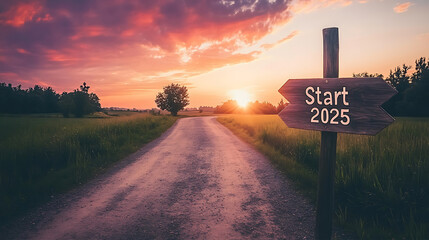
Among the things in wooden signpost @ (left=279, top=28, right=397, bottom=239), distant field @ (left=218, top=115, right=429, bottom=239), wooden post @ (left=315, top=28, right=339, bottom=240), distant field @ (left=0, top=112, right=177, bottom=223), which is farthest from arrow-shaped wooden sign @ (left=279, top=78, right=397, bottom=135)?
distant field @ (left=0, top=112, right=177, bottom=223)

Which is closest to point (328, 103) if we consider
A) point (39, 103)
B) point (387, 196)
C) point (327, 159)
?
point (327, 159)

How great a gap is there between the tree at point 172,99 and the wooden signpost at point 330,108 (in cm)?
6399

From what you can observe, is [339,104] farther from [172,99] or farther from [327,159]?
[172,99]

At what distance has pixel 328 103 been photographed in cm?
268

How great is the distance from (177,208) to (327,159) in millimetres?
3127

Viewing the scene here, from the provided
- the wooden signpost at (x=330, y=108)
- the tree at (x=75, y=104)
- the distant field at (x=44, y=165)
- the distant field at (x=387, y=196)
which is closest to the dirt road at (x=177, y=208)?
the distant field at (x=44, y=165)

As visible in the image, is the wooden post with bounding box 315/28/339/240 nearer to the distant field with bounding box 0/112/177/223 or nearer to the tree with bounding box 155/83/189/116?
the distant field with bounding box 0/112/177/223

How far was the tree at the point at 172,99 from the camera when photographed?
65.4 m

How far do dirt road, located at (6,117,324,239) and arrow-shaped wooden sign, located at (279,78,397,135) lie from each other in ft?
6.66

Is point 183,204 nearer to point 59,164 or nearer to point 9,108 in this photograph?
point 59,164

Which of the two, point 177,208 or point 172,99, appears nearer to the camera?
point 177,208

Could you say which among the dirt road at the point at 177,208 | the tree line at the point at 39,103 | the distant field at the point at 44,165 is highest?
the tree line at the point at 39,103

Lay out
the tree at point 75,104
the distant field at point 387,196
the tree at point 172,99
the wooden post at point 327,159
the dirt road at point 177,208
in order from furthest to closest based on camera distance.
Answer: the tree at point 172,99
the tree at point 75,104
the dirt road at point 177,208
the distant field at point 387,196
the wooden post at point 327,159

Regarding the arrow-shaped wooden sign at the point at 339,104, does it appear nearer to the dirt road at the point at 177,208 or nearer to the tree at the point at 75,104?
the dirt road at the point at 177,208
